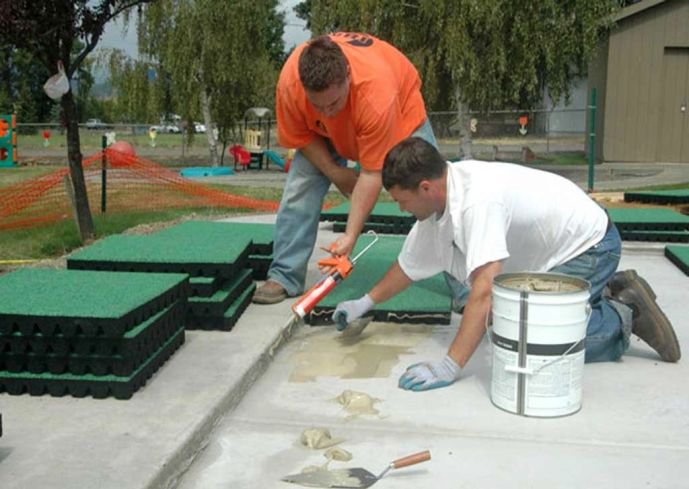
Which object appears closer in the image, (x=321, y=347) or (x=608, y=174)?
(x=321, y=347)

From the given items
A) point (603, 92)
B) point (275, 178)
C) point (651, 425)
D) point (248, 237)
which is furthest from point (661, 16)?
point (651, 425)

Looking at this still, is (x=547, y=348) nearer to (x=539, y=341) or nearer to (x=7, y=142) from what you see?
(x=539, y=341)

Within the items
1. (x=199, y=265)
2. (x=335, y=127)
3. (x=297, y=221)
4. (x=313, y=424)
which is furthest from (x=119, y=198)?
(x=313, y=424)

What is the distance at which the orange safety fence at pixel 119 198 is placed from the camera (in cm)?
1035

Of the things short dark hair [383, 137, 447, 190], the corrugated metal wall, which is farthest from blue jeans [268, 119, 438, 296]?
the corrugated metal wall

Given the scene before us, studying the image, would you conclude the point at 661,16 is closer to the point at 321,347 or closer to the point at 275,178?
the point at 275,178

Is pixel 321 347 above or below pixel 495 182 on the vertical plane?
below

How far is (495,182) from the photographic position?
3275mm

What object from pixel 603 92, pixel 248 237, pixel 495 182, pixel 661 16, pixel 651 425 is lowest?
pixel 651 425

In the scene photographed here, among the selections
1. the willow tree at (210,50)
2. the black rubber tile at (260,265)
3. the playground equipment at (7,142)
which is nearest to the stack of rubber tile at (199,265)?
the black rubber tile at (260,265)

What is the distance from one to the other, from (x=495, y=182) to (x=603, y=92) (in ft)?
60.7

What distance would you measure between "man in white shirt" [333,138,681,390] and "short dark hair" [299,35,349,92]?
64cm

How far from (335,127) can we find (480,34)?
12.4 m

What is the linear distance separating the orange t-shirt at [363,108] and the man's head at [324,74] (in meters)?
0.20
